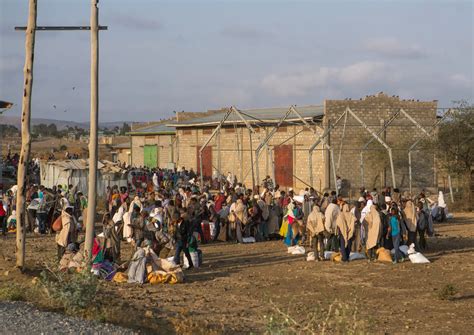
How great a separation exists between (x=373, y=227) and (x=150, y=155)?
119 ft

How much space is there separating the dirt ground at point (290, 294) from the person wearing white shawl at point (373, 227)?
43 cm

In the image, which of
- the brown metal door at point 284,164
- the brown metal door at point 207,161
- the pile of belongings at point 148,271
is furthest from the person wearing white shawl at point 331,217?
the brown metal door at point 207,161

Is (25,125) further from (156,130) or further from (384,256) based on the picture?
(156,130)

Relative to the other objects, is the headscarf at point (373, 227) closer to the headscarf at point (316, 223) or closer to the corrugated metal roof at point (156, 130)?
the headscarf at point (316, 223)

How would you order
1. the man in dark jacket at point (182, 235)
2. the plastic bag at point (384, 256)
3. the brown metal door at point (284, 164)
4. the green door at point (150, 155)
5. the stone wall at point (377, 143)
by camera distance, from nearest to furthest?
1. the man in dark jacket at point (182, 235)
2. the plastic bag at point (384, 256)
3. the stone wall at point (377, 143)
4. the brown metal door at point (284, 164)
5. the green door at point (150, 155)

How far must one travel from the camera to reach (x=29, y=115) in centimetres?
1511

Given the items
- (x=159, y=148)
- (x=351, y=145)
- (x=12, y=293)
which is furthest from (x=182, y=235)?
(x=159, y=148)

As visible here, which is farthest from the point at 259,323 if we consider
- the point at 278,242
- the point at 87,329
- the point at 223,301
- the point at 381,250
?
the point at 278,242

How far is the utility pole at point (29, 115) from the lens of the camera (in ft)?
47.5

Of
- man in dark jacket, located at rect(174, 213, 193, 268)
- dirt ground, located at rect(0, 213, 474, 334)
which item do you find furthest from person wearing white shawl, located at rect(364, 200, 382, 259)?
man in dark jacket, located at rect(174, 213, 193, 268)

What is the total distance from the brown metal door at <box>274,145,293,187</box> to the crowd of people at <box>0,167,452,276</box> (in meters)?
13.6

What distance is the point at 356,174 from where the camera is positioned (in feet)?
117

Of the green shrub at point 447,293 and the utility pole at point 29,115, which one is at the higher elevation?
the utility pole at point 29,115

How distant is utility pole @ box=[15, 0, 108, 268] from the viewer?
1448 centimetres
